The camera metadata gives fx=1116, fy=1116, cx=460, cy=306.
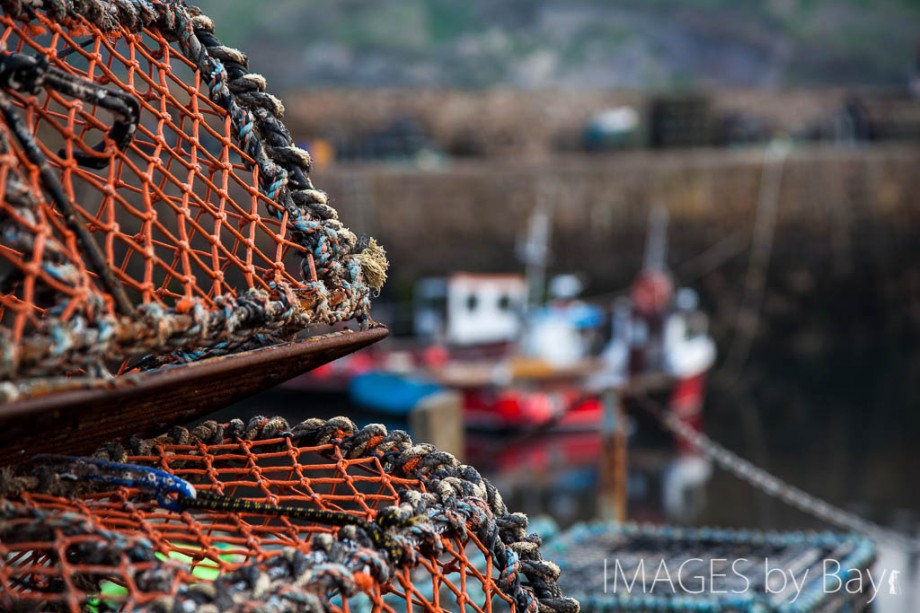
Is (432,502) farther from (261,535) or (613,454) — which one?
(613,454)

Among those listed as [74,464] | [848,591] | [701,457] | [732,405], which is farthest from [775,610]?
[732,405]

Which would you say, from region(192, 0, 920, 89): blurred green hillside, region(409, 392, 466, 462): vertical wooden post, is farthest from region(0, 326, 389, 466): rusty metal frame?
region(192, 0, 920, 89): blurred green hillside

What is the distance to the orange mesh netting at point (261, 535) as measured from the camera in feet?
4.58

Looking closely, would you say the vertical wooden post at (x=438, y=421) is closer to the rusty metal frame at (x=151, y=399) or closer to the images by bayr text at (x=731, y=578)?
the images by bayr text at (x=731, y=578)

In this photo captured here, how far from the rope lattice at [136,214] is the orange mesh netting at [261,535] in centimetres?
20

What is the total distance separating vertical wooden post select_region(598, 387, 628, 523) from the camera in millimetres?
7051

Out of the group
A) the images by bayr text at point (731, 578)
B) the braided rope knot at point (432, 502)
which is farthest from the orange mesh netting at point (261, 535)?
the images by bayr text at point (731, 578)

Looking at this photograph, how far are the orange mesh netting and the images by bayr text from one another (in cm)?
203

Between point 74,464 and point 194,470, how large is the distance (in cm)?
22

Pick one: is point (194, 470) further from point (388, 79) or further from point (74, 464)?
point (388, 79)

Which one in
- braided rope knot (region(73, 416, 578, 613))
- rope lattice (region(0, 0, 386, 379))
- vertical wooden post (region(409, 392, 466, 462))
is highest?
rope lattice (region(0, 0, 386, 379))

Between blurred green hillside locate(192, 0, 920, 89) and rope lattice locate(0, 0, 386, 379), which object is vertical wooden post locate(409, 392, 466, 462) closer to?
rope lattice locate(0, 0, 386, 379)

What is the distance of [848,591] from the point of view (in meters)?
3.77

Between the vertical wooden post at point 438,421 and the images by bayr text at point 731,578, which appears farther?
the vertical wooden post at point 438,421
